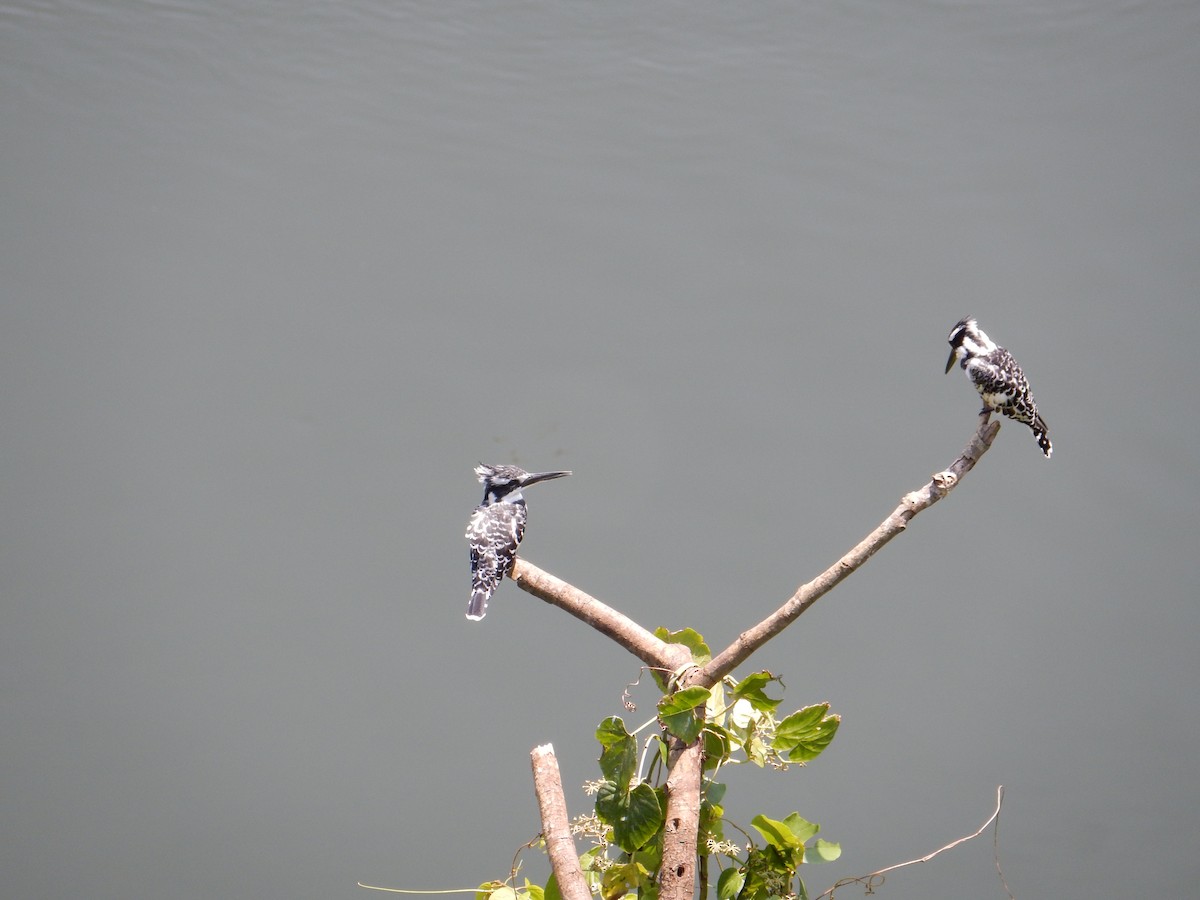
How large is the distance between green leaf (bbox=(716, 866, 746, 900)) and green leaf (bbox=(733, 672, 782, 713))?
27cm

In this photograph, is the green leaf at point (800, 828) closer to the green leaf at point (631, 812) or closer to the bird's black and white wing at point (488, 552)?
the green leaf at point (631, 812)

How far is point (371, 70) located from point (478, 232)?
0.80 metres

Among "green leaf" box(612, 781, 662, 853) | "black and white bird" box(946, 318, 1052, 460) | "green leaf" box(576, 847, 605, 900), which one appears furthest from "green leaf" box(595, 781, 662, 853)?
"black and white bird" box(946, 318, 1052, 460)

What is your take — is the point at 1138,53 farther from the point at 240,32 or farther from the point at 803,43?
the point at 240,32

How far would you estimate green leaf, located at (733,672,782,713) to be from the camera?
155cm

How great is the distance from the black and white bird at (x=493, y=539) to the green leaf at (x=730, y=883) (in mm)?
719

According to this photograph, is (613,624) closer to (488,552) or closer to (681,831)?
(681,831)

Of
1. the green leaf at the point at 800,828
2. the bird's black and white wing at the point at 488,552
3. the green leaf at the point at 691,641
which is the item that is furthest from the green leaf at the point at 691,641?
the bird's black and white wing at the point at 488,552

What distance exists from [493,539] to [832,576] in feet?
2.85

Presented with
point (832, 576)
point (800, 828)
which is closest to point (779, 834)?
point (800, 828)

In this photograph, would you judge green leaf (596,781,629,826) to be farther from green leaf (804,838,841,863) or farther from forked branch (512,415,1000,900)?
green leaf (804,838,841,863)

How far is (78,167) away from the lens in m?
4.48

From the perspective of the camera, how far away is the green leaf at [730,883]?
5.27 ft

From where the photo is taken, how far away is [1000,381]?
1.99 m
